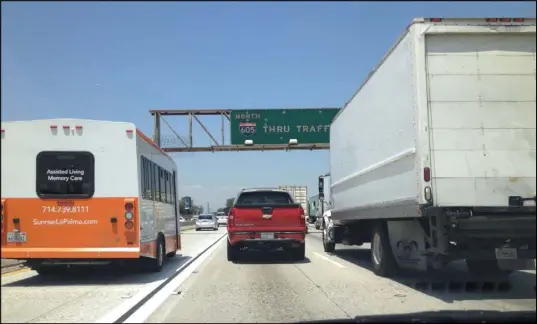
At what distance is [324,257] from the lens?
16.1 metres

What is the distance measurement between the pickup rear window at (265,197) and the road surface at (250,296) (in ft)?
9.32

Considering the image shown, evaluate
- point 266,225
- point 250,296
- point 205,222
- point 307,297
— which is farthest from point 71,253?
point 205,222

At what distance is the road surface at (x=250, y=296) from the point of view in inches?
283

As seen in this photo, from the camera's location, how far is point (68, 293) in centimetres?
888

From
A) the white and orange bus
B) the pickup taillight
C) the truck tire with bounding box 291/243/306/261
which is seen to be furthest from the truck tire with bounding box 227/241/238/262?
the white and orange bus

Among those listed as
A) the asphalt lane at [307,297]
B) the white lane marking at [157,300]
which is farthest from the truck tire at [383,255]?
the white lane marking at [157,300]

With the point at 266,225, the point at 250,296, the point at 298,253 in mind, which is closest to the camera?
the point at 250,296

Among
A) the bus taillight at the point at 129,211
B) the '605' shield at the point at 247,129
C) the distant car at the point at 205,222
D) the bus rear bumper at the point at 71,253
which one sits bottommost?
the distant car at the point at 205,222

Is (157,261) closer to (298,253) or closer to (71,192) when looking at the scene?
(71,192)

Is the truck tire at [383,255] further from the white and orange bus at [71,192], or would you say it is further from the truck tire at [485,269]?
the white and orange bus at [71,192]

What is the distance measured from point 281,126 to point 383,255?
21876 mm

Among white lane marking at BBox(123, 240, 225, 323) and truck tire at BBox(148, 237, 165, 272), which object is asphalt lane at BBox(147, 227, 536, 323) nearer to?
white lane marking at BBox(123, 240, 225, 323)

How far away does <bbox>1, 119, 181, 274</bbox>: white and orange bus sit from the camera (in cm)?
948

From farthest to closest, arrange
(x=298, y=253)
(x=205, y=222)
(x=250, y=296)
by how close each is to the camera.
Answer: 1. (x=205, y=222)
2. (x=298, y=253)
3. (x=250, y=296)
